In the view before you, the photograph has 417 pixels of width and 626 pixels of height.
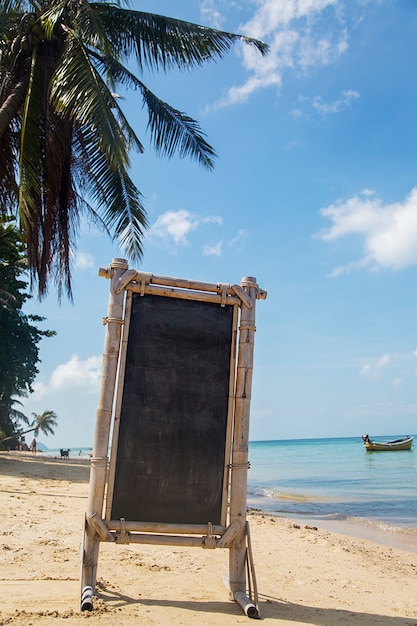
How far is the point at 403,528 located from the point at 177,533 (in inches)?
409

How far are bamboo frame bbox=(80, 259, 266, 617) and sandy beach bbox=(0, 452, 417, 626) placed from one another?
0.29 m

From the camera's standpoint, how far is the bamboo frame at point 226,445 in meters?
4.56

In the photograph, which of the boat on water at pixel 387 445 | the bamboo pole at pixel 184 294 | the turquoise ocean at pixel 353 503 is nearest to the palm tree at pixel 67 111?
the bamboo pole at pixel 184 294

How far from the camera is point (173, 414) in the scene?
486 cm

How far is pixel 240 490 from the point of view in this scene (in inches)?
192

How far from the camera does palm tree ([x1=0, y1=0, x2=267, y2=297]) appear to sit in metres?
8.05

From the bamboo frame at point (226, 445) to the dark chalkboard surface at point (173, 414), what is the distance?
68mm

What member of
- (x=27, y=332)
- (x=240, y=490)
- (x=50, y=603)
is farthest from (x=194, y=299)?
(x=27, y=332)

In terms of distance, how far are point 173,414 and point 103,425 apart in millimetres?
657

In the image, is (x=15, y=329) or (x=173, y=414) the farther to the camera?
(x=15, y=329)

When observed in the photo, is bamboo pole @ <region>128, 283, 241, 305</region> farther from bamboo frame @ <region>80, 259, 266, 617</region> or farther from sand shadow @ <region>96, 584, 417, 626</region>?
sand shadow @ <region>96, 584, 417, 626</region>

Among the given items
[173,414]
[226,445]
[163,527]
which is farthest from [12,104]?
[163,527]

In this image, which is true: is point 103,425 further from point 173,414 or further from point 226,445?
point 226,445

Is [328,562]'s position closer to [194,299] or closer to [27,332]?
[194,299]
